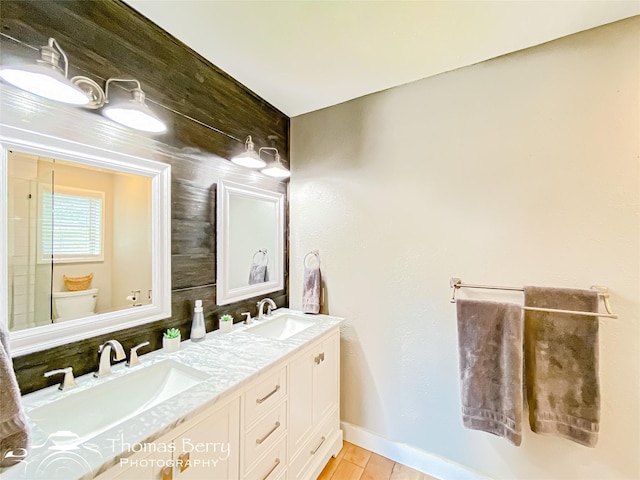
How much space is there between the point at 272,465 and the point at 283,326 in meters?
0.80

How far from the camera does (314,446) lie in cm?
149

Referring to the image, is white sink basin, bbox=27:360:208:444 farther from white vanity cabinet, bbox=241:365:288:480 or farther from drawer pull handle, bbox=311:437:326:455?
drawer pull handle, bbox=311:437:326:455

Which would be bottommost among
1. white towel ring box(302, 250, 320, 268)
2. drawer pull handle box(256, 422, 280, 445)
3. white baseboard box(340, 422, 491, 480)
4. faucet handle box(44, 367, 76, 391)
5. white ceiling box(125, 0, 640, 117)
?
white baseboard box(340, 422, 491, 480)

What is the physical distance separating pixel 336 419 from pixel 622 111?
7.31ft

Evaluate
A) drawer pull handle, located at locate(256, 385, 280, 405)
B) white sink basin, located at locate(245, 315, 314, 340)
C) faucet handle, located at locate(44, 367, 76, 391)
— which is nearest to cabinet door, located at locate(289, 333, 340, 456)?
drawer pull handle, located at locate(256, 385, 280, 405)

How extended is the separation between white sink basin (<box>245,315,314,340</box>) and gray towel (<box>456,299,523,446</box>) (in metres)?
0.92

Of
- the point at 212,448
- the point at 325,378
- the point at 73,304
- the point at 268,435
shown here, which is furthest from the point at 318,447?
the point at 73,304

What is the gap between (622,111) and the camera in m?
1.17

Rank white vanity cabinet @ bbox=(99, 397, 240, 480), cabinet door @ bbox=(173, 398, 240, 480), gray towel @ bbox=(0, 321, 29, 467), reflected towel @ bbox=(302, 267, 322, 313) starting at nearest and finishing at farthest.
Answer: gray towel @ bbox=(0, 321, 29, 467), white vanity cabinet @ bbox=(99, 397, 240, 480), cabinet door @ bbox=(173, 398, 240, 480), reflected towel @ bbox=(302, 267, 322, 313)

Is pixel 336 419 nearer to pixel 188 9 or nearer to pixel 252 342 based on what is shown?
pixel 252 342

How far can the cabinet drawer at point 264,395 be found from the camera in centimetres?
105

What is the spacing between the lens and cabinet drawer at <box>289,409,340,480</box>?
1336 mm

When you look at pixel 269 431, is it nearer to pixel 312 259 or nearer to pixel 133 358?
pixel 133 358

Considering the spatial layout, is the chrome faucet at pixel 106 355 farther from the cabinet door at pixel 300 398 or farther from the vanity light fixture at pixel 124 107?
the vanity light fixture at pixel 124 107
